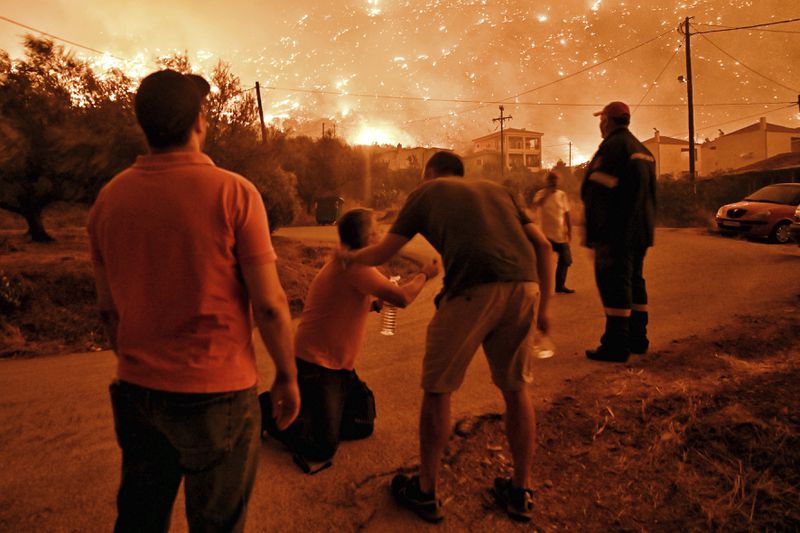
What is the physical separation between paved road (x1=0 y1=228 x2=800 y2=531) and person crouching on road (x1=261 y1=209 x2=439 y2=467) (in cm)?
21

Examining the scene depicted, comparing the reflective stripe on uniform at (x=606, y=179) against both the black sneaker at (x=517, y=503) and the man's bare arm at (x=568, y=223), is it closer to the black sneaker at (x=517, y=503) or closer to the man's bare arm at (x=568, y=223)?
the black sneaker at (x=517, y=503)

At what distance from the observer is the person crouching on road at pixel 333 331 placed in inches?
132

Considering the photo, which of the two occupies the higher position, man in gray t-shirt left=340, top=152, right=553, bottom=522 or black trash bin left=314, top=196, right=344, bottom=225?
black trash bin left=314, top=196, right=344, bottom=225

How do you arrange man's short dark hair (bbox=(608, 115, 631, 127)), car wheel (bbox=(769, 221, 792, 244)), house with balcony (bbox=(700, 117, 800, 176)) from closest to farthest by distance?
1. man's short dark hair (bbox=(608, 115, 631, 127))
2. car wheel (bbox=(769, 221, 792, 244))
3. house with balcony (bbox=(700, 117, 800, 176))

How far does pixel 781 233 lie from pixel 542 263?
54.4 feet

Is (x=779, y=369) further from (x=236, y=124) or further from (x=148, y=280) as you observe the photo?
(x=236, y=124)

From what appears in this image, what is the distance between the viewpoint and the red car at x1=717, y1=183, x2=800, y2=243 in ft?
51.8

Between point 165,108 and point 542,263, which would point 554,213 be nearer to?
point 542,263

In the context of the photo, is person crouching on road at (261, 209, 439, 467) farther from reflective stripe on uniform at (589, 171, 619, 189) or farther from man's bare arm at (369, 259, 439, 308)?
reflective stripe on uniform at (589, 171, 619, 189)

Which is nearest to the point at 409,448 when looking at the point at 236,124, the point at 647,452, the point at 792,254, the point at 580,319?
the point at 647,452

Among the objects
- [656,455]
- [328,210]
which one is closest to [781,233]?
[656,455]

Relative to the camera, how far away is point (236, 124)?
1692cm

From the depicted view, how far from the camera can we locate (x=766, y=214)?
15.9 meters

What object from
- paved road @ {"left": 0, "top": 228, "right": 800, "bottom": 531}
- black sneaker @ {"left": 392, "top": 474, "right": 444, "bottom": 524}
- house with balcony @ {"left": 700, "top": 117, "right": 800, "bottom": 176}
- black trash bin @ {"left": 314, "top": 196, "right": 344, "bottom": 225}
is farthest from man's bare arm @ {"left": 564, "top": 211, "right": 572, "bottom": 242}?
house with balcony @ {"left": 700, "top": 117, "right": 800, "bottom": 176}
